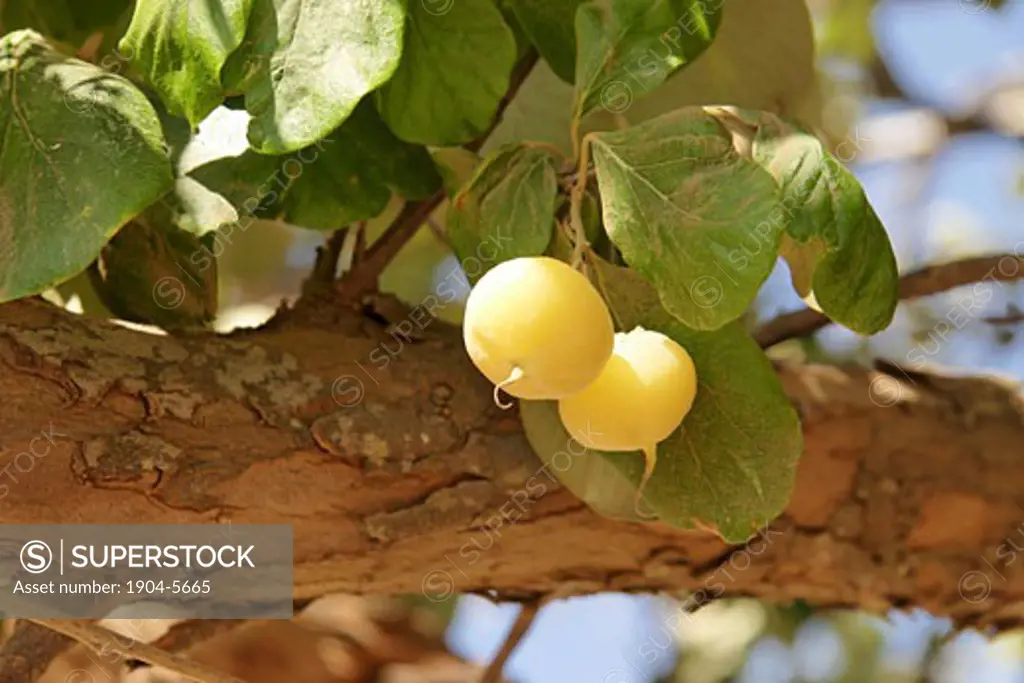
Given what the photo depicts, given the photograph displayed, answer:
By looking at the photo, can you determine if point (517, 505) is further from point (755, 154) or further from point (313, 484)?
point (755, 154)

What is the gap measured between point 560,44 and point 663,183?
0.39 feet

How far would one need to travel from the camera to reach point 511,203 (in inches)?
20.0

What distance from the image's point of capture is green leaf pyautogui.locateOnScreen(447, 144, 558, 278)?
0.50 meters

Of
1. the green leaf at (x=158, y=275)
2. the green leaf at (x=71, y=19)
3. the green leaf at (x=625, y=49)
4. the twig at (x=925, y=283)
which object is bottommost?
the twig at (x=925, y=283)

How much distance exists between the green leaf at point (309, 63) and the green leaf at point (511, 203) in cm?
7

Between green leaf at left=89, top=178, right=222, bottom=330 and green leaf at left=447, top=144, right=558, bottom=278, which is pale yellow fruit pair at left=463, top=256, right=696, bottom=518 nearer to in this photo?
green leaf at left=447, top=144, right=558, bottom=278

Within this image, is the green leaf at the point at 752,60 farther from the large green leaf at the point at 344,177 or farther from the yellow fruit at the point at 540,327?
the yellow fruit at the point at 540,327

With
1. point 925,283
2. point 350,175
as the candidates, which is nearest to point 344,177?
point 350,175

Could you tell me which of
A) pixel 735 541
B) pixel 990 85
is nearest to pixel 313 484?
pixel 735 541

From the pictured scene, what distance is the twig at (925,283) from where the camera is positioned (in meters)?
0.79

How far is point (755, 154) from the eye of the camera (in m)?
0.50

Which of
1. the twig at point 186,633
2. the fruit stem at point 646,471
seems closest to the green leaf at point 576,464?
the fruit stem at point 646,471

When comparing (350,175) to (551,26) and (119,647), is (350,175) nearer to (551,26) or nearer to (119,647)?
(551,26)

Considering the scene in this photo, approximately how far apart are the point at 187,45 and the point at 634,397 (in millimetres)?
202
